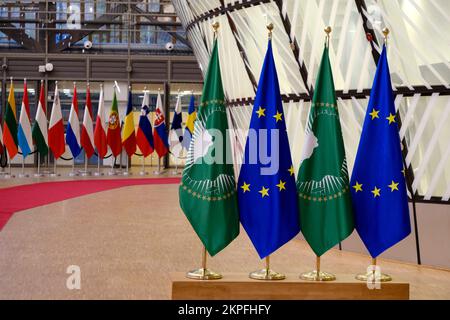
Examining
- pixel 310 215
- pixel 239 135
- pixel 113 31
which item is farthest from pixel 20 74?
pixel 310 215

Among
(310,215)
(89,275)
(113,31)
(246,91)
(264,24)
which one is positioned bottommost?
(89,275)

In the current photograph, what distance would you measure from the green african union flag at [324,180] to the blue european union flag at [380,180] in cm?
15

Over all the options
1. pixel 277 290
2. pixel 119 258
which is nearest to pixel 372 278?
pixel 277 290

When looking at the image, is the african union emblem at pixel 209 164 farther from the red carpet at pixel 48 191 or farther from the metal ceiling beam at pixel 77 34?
the metal ceiling beam at pixel 77 34

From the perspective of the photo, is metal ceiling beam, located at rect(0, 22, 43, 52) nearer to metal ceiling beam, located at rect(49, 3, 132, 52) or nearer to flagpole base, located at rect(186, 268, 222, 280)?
metal ceiling beam, located at rect(49, 3, 132, 52)

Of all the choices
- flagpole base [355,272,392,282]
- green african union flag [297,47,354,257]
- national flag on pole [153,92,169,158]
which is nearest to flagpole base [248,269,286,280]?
green african union flag [297,47,354,257]

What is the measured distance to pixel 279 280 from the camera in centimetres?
597

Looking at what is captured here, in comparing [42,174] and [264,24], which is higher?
[264,24]

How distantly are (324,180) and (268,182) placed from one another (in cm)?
50

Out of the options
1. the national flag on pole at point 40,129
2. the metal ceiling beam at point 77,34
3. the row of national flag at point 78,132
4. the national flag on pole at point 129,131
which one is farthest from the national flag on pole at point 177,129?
the metal ceiling beam at point 77,34

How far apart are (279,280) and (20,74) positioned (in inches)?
999

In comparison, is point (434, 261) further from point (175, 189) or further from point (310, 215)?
point (175, 189)

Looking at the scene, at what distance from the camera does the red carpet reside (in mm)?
14297

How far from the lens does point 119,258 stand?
875 centimetres
